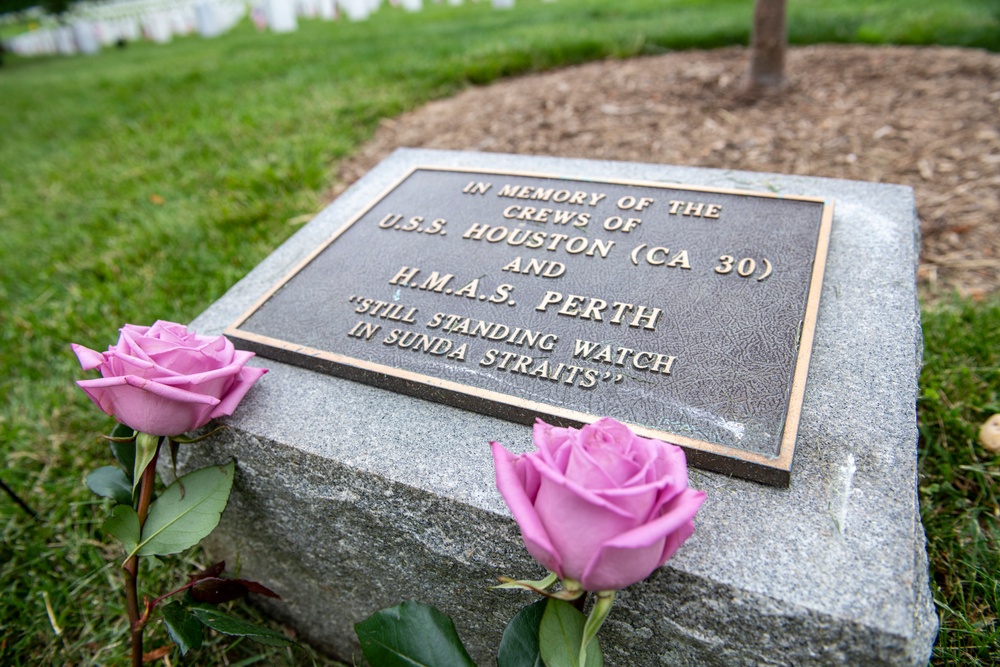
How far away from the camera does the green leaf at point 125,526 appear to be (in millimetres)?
1550

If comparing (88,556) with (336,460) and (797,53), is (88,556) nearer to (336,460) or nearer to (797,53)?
(336,460)

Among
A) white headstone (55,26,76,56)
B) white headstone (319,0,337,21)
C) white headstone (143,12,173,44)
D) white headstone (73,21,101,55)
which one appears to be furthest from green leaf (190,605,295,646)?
white headstone (55,26,76,56)

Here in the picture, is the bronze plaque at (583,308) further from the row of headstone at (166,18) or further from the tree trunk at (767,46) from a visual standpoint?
the row of headstone at (166,18)

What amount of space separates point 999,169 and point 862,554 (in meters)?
2.58

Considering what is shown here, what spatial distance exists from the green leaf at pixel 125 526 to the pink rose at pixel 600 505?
0.92m

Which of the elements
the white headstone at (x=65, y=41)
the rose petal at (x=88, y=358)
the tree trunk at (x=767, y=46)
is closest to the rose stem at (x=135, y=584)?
the rose petal at (x=88, y=358)

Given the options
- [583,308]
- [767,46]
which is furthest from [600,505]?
[767,46]

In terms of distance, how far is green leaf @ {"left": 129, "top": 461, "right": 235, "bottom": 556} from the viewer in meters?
1.56

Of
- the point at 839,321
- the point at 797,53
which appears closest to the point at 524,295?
the point at 839,321

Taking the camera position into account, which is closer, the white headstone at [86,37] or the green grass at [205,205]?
the green grass at [205,205]

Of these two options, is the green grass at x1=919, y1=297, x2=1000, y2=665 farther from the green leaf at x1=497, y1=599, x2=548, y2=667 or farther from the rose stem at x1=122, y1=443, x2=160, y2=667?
the rose stem at x1=122, y1=443, x2=160, y2=667

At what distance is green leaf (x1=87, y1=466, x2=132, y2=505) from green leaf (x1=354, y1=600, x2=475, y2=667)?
0.82m

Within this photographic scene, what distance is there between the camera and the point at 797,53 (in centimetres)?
437

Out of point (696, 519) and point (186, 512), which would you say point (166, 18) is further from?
point (696, 519)
